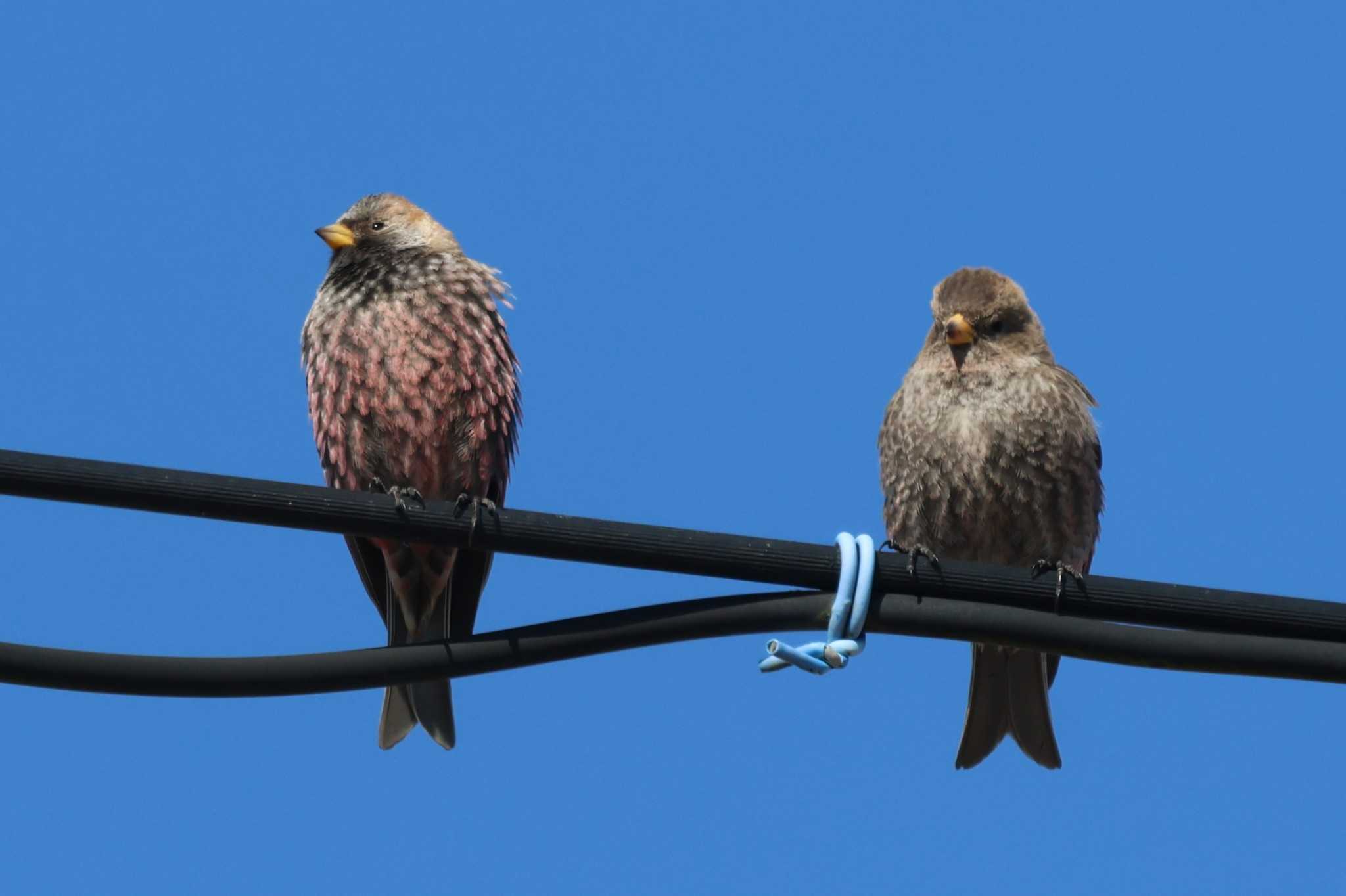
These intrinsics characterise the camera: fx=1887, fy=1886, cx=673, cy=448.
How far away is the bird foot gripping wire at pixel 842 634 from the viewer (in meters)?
4.49

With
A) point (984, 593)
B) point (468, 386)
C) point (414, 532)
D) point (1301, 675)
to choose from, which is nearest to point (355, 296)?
point (468, 386)

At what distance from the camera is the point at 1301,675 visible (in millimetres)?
4352

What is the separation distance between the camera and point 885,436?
7719 millimetres

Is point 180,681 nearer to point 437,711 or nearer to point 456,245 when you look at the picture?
point 437,711

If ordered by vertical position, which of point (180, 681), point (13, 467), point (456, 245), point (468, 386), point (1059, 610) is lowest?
point (180, 681)

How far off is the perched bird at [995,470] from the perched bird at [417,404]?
1630 mm

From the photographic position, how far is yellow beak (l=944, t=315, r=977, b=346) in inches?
297

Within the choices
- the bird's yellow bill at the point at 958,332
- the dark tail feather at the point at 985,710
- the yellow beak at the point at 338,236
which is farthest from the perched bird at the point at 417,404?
the dark tail feather at the point at 985,710

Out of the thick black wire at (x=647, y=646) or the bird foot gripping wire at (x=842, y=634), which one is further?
the bird foot gripping wire at (x=842, y=634)

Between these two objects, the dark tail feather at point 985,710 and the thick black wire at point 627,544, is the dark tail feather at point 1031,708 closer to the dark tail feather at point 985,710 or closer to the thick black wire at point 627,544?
the dark tail feather at point 985,710

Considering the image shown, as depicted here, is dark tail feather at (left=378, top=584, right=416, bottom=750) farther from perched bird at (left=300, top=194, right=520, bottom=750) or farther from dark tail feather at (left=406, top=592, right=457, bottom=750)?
perched bird at (left=300, top=194, right=520, bottom=750)

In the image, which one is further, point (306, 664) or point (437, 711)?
point (437, 711)

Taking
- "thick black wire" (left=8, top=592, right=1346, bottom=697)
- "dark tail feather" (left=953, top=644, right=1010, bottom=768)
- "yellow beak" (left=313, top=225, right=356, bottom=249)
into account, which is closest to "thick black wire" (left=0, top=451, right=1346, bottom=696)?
"thick black wire" (left=8, top=592, right=1346, bottom=697)

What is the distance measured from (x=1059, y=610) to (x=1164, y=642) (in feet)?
0.82
